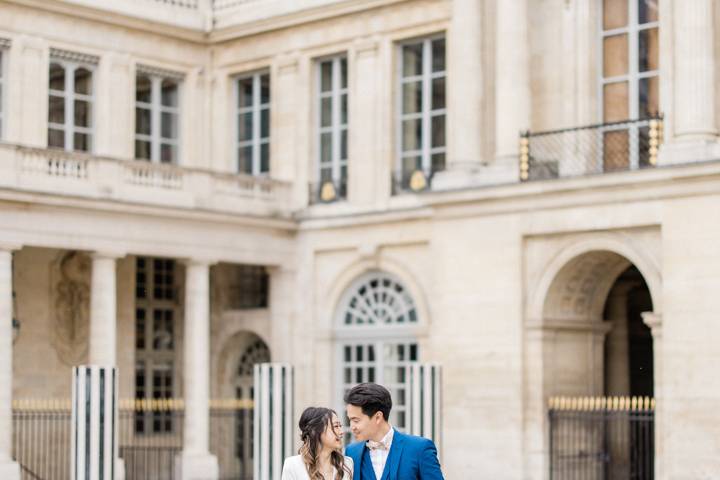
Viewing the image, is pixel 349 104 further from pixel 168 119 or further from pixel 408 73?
pixel 168 119

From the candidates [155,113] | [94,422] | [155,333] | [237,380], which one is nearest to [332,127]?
[155,113]

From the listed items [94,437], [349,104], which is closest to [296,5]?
[349,104]

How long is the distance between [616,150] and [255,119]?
7521 millimetres

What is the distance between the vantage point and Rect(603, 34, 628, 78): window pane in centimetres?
2330

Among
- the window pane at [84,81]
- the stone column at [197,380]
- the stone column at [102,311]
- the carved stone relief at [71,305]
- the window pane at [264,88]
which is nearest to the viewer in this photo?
the stone column at [102,311]

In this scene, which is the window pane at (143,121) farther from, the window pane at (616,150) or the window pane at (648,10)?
the window pane at (648,10)

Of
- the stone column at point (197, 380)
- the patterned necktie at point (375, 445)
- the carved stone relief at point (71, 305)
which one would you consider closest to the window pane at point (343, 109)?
the stone column at point (197, 380)

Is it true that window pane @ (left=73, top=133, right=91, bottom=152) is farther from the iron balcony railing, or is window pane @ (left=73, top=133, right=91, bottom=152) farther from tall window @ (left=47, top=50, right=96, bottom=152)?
the iron balcony railing

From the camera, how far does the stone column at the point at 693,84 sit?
21.1 meters

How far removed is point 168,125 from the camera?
27.9 metres

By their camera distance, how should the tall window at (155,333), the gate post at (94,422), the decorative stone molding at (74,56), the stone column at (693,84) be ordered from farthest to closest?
1. the tall window at (155,333)
2. the decorative stone molding at (74,56)
3. the stone column at (693,84)
4. the gate post at (94,422)

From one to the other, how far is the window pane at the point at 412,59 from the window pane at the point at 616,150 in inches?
159

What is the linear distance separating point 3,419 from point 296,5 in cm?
874

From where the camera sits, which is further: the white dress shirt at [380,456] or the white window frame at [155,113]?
the white window frame at [155,113]
